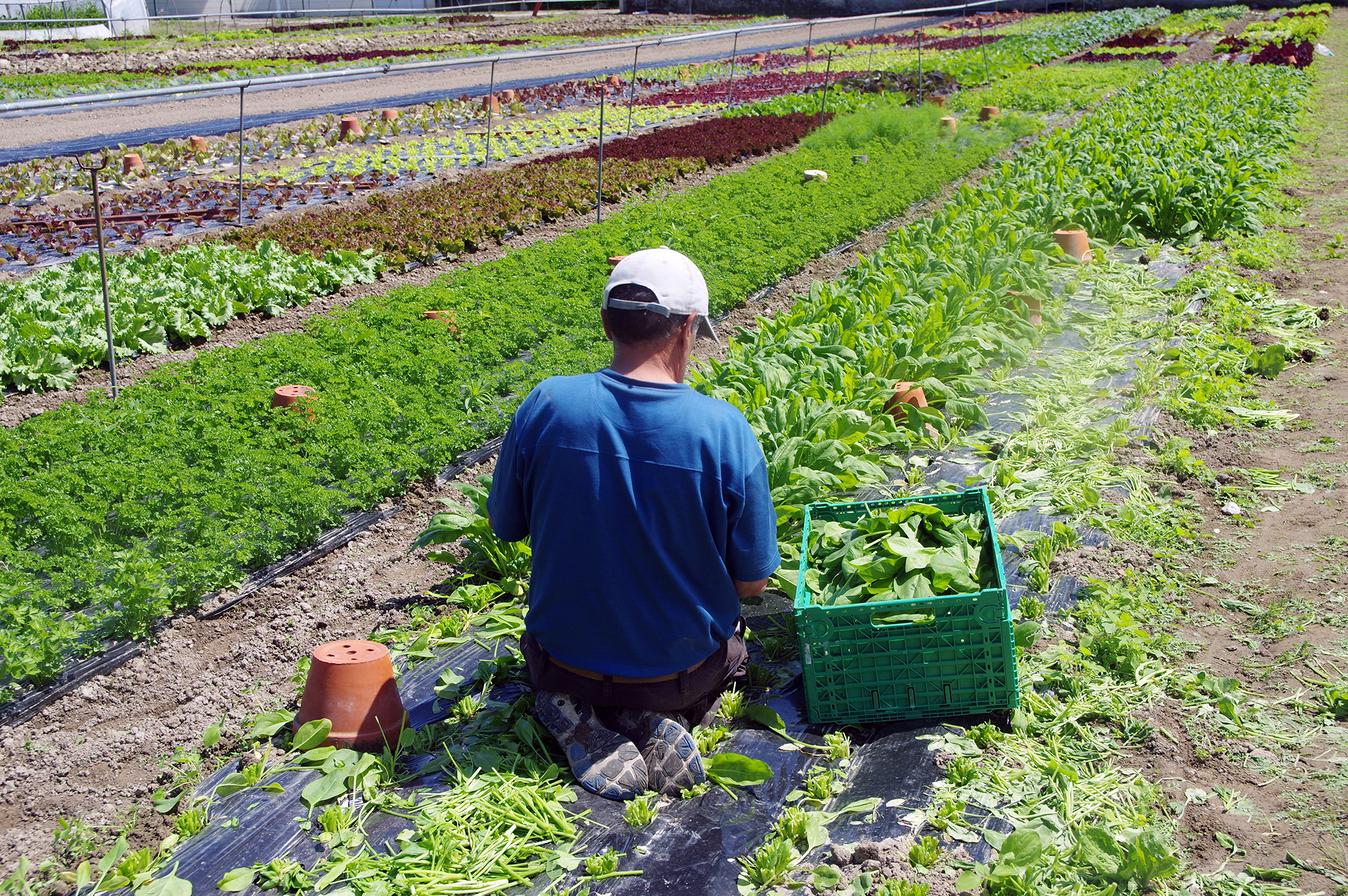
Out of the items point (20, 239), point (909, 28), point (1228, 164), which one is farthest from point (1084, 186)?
point (909, 28)

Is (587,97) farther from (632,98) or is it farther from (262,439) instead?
(262,439)

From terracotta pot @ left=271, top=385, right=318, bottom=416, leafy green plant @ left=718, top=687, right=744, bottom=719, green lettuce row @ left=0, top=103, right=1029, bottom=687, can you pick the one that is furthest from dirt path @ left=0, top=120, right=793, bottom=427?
leafy green plant @ left=718, top=687, right=744, bottom=719

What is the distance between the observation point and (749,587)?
3.12 m

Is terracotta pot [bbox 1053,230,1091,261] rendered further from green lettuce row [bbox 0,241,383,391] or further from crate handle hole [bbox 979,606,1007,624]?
crate handle hole [bbox 979,606,1007,624]

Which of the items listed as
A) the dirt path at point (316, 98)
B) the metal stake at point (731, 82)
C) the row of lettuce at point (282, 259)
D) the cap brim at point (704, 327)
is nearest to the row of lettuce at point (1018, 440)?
the cap brim at point (704, 327)

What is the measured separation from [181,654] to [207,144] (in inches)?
496

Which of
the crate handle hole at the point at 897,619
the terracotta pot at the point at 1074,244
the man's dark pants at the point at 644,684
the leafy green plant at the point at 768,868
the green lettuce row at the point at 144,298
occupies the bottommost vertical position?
the leafy green plant at the point at 768,868

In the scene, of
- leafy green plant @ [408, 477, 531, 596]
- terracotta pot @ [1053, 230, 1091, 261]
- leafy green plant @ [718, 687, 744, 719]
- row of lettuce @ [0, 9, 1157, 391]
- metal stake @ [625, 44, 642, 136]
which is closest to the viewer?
leafy green plant @ [718, 687, 744, 719]

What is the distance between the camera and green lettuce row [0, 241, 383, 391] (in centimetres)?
667

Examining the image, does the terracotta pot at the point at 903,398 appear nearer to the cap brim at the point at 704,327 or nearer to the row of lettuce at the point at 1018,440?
the row of lettuce at the point at 1018,440

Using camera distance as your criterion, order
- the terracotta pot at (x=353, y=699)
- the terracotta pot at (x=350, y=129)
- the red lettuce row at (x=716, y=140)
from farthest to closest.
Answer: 1. the terracotta pot at (x=350, y=129)
2. the red lettuce row at (x=716, y=140)
3. the terracotta pot at (x=353, y=699)

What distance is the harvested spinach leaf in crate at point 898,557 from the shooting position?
335 cm

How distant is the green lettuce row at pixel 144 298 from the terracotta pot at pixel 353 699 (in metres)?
4.57

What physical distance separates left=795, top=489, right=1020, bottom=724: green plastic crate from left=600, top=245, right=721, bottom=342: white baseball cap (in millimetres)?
1069
